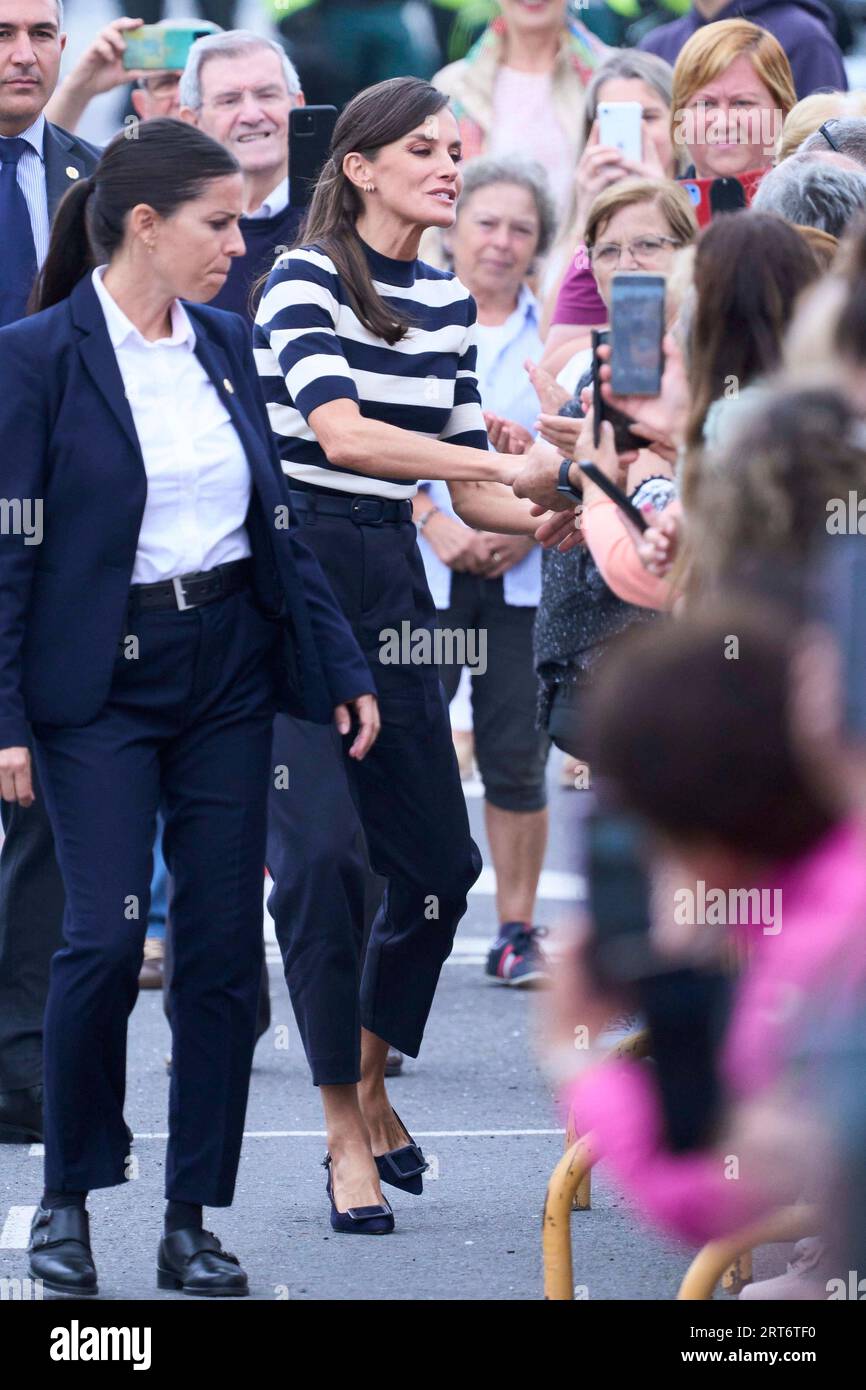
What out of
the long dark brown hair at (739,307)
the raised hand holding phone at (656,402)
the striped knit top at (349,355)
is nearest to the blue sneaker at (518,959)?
the striped knit top at (349,355)

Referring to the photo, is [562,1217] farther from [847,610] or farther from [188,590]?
[847,610]

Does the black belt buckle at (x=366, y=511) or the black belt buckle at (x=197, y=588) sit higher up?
the black belt buckle at (x=366, y=511)

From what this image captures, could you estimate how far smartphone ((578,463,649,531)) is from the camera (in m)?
4.20

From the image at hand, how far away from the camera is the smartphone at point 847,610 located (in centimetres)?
268

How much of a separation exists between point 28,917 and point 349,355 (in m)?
1.61

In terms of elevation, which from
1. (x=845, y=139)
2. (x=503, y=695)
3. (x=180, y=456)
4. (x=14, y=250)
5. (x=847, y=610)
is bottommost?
(x=503, y=695)

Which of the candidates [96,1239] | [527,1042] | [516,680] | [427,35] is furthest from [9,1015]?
[427,35]

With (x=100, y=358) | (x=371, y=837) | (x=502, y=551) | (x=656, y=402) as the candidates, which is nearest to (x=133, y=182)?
(x=100, y=358)

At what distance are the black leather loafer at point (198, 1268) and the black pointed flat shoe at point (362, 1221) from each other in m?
0.50

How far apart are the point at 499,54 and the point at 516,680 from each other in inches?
123

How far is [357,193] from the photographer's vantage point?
17.7ft

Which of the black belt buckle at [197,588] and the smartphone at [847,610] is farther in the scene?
the black belt buckle at [197,588]

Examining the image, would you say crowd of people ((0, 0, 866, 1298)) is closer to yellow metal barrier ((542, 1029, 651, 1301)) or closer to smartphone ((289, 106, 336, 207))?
smartphone ((289, 106, 336, 207))

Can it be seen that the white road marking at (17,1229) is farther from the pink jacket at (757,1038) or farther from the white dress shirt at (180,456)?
the pink jacket at (757,1038)
